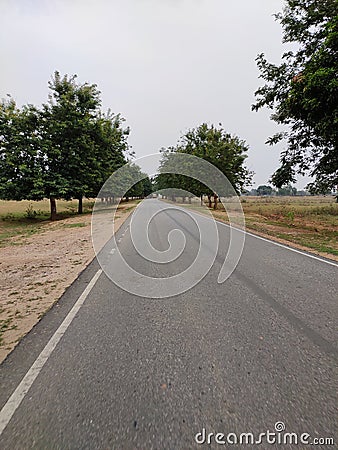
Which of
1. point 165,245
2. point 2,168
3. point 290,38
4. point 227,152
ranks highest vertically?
point 290,38

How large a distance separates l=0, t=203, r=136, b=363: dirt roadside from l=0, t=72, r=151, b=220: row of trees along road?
9892 mm

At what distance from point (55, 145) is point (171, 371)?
19.6 metres

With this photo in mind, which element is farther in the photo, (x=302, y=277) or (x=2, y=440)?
(x=302, y=277)

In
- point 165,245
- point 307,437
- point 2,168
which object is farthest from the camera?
point 2,168

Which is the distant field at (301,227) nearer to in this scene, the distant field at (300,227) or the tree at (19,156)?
the distant field at (300,227)

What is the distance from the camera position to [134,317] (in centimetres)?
336

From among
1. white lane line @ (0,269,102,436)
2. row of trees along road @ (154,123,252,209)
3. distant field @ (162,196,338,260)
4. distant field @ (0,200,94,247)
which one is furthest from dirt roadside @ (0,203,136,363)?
row of trees along road @ (154,123,252,209)

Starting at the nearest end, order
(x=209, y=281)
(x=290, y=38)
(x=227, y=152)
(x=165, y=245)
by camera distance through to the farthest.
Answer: (x=209, y=281), (x=165, y=245), (x=290, y=38), (x=227, y=152)

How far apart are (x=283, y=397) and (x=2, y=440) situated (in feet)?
6.70

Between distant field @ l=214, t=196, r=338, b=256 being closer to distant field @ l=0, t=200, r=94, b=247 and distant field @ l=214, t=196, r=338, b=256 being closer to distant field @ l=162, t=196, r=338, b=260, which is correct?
distant field @ l=162, t=196, r=338, b=260

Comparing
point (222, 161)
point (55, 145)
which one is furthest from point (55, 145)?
point (222, 161)

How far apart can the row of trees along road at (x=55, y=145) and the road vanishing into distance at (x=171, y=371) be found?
51.6 ft

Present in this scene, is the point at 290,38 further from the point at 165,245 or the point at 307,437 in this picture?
the point at 307,437

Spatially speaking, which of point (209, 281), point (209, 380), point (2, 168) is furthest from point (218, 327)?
point (2, 168)
